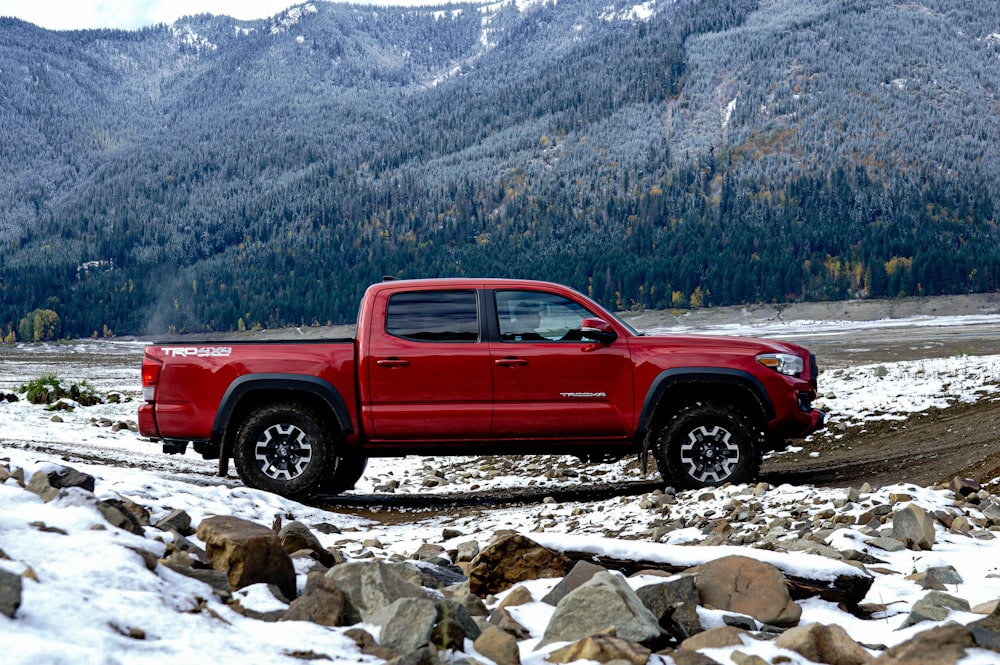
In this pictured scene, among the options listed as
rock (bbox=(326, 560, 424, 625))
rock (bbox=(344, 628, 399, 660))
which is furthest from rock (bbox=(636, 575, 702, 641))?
rock (bbox=(344, 628, 399, 660))

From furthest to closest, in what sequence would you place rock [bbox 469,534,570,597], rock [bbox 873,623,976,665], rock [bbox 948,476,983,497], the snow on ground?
1. rock [bbox 948,476,983,497]
2. rock [bbox 469,534,570,597]
3. rock [bbox 873,623,976,665]
4. the snow on ground

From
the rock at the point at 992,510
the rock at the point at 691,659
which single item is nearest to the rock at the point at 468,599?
the rock at the point at 691,659

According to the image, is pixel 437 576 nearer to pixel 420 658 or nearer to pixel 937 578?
pixel 420 658

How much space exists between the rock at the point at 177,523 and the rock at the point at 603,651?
2.57m

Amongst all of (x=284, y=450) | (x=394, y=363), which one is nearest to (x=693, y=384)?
(x=394, y=363)

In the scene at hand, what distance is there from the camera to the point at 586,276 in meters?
133

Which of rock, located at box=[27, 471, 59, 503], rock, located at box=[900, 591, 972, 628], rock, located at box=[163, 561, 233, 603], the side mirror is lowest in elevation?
rock, located at box=[900, 591, 972, 628]

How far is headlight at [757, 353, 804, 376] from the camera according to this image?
877 centimetres

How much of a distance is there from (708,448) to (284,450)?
4037 millimetres

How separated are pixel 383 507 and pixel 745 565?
17.5 ft

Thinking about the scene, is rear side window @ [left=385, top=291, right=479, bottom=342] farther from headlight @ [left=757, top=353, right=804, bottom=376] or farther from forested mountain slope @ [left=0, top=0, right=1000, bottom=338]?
forested mountain slope @ [left=0, top=0, right=1000, bottom=338]

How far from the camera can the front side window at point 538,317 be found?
8.74m

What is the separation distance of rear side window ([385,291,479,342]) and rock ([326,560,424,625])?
13.6 feet

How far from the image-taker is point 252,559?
464cm
